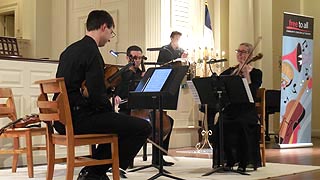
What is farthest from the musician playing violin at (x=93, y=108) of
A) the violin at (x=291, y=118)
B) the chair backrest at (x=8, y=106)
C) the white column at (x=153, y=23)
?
the violin at (x=291, y=118)

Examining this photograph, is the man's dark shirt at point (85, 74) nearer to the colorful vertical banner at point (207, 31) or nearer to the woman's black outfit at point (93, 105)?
the woman's black outfit at point (93, 105)

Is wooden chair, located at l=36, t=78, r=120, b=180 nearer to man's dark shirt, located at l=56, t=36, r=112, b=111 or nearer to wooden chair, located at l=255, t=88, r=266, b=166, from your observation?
man's dark shirt, located at l=56, t=36, r=112, b=111

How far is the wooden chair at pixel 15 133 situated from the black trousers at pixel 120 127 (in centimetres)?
142

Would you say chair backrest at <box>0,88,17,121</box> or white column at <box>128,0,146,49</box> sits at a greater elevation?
white column at <box>128,0,146,49</box>

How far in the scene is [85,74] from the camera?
12.2 ft

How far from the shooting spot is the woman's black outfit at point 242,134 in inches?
203

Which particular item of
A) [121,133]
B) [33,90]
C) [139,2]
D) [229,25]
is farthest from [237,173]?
[229,25]

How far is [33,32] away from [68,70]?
6.62 metres

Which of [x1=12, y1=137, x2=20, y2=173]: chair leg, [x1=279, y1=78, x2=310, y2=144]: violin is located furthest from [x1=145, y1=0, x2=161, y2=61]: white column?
[x1=12, y1=137, x2=20, y2=173]: chair leg

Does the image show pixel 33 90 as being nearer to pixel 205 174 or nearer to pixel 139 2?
pixel 205 174

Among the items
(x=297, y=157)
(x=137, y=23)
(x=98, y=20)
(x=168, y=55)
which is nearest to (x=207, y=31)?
(x=137, y=23)

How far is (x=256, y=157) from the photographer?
5262mm

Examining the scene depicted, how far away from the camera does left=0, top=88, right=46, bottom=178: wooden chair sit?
5.05m

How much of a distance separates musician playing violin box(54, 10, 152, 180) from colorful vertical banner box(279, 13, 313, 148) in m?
5.14
